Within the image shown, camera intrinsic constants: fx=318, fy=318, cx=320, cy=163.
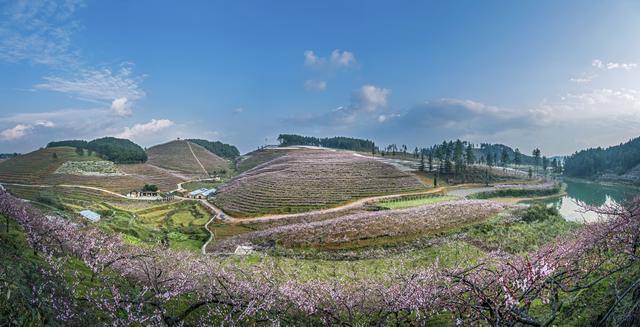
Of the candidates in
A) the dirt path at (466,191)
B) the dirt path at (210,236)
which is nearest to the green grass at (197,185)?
the dirt path at (210,236)

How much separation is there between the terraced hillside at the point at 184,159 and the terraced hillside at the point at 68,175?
20.8 metres

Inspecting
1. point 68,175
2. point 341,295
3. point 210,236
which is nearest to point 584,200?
point 210,236

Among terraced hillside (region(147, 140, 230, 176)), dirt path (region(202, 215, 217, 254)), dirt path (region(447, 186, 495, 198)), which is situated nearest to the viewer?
dirt path (region(202, 215, 217, 254))

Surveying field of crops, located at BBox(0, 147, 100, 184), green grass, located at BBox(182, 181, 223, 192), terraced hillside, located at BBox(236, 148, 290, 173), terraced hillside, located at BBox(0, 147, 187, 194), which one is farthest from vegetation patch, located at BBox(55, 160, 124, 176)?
terraced hillside, located at BBox(236, 148, 290, 173)

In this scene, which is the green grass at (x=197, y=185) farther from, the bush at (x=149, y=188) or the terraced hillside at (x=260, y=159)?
the terraced hillside at (x=260, y=159)

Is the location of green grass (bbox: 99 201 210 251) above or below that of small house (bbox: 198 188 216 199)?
A: below

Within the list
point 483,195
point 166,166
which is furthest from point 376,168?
point 166,166

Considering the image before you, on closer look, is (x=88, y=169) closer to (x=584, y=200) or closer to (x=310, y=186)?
(x=310, y=186)

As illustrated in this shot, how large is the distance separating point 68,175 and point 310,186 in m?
62.3

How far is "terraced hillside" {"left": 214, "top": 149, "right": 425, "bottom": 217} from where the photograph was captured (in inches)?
2271

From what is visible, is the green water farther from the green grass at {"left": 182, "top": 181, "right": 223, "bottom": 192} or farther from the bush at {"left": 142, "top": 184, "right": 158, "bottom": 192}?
the green grass at {"left": 182, "top": 181, "right": 223, "bottom": 192}

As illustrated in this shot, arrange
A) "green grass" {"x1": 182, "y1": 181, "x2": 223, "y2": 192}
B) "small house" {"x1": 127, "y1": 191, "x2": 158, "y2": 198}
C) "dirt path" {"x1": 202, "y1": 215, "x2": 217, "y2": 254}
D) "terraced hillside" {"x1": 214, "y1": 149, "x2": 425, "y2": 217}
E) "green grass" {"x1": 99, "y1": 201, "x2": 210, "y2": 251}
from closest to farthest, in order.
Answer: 1. "green grass" {"x1": 99, "y1": 201, "x2": 210, "y2": 251}
2. "dirt path" {"x1": 202, "y1": 215, "x2": 217, "y2": 254}
3. "terraced hillside" {"x1": 214, "y1": 149, "x2": 425, "y2": 217}
4. "small house" {"x1": 127, "y1": 191, "x2": 158, "y2": 198}
5. "green grass" {"x1": 182, "y1": 181, "x2": 223, "y2": 192}

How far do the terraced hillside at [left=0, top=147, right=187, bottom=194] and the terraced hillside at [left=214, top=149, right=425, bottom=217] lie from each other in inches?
1104

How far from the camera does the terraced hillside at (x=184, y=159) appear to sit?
12850 centimetres
